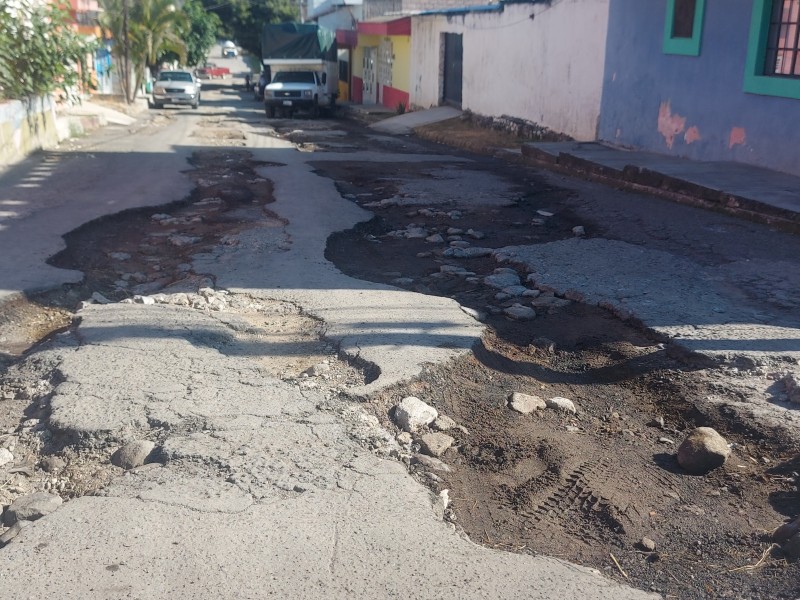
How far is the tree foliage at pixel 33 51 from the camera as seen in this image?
1449 centimetres

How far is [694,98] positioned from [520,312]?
25.1 ft

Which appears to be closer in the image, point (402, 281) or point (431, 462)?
point (431, 462)

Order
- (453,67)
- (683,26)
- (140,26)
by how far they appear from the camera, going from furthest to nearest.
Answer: (140,26) < (453,67) < (683,26)

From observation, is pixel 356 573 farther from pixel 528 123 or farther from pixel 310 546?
pixel 528 123

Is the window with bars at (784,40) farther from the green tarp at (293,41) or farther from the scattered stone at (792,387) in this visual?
the green tarp at (293,41)

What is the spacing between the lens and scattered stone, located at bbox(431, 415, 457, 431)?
3910mm

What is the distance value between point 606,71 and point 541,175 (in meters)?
3.62

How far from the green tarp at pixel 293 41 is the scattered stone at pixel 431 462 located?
3075 centimetres

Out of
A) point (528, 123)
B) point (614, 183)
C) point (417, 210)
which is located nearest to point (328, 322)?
point (417, 210)

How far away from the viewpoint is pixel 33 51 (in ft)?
49.5

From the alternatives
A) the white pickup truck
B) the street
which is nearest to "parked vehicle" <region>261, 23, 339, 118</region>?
the white pickup truck

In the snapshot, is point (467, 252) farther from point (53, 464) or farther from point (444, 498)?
point (53, 464)

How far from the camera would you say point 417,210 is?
30.9 feet

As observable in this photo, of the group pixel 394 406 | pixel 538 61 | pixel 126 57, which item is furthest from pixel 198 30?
pixel 394 406
